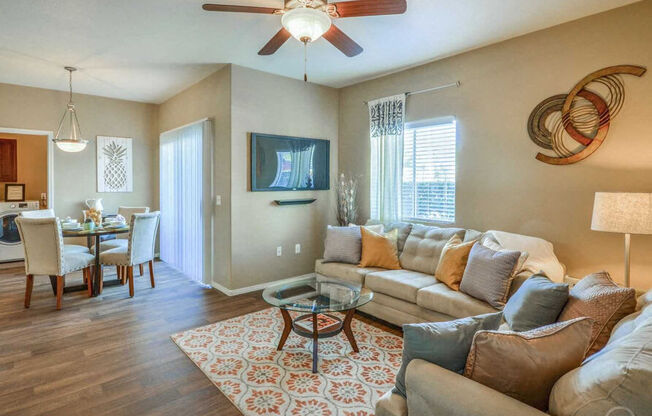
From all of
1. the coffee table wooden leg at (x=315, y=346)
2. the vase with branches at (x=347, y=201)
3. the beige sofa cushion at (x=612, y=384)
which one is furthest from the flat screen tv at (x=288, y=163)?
the beige sofa cushion at (x=612, y=384)

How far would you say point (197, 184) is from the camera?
4.85 m

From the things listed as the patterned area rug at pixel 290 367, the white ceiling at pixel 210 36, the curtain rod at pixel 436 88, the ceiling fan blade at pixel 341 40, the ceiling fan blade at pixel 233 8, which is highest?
the white ceiling at pixel 210 36

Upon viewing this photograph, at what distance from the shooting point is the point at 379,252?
3.81 meters

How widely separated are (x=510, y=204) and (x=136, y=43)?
13.3 feet

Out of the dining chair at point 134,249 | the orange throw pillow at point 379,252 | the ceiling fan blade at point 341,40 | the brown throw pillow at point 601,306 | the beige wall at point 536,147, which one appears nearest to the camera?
the brown throw pillow at point 601,306

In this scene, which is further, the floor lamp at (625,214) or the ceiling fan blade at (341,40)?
the ceiling fan blade at (341,40)

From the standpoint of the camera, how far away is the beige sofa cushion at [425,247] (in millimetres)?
3570

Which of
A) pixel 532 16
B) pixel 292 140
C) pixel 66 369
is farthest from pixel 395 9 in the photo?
pixel 66 369

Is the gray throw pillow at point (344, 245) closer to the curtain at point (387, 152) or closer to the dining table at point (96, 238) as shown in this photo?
the curtain at point (387, 152)

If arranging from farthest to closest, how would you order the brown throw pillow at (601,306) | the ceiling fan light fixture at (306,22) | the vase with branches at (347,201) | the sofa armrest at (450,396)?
the vase with branches at (347,201), the ceiling fan light fixture at (306,22), the brown throw pillow at (601,306), the sofa armrest at (450,396)

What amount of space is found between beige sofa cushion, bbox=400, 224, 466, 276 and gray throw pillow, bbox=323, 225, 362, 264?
1.65 ft

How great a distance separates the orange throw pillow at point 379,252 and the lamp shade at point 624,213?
177 centimetres

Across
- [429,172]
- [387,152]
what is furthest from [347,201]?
[429,172]

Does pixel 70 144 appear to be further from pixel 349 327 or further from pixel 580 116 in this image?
pixel 580 116
